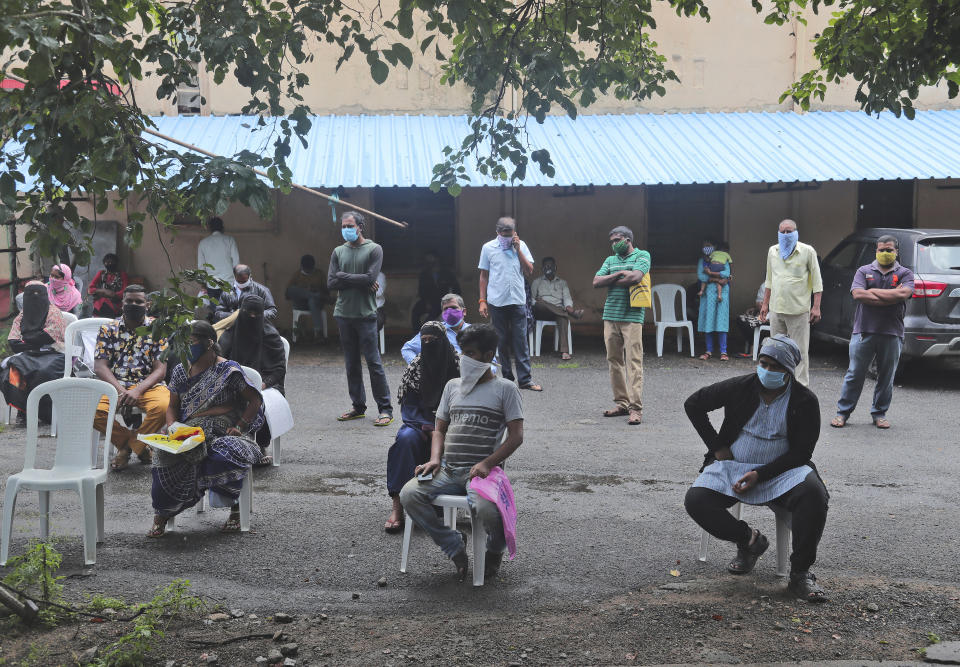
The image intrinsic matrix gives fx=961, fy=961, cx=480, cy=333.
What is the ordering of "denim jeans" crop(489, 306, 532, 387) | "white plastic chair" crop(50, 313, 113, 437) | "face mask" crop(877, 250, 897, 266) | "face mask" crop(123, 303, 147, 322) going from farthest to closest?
"denim jeans" crop(489, 306, 532, 387) → "face mask" crop(877, 250, 897, 266) → "white plastic chair" crop(50, 313, 113, 437) → "face mask" crop(123, 303, 147, 322)

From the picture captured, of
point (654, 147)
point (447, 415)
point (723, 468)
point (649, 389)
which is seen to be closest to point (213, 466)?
point (447, 415)

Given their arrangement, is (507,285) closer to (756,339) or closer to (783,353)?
(756,339)

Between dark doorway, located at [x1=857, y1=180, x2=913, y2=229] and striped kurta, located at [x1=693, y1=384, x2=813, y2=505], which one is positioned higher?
dark doorway, located at [x1=857, y1=180, x2=913, y2=229]

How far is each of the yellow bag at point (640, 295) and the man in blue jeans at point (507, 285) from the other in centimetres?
136

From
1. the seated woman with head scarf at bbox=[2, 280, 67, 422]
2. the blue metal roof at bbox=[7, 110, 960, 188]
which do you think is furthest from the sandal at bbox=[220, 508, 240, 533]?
the blue metal roof at bbox=[7, 110, 960, 188]

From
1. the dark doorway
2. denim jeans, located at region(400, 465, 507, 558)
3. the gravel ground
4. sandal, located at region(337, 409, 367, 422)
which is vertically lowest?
the gravel ground

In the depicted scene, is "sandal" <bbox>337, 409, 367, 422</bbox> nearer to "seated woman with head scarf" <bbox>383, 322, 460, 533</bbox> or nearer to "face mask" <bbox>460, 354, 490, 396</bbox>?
"seated woman with head scarf" <bbox>383, 322, 460, 533</bbox>

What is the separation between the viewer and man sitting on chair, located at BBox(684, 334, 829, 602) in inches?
193

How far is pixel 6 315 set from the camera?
50.2 feet

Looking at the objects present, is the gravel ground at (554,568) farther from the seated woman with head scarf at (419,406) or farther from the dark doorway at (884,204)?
the dark doorway at (884,204)

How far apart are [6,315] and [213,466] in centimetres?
1112

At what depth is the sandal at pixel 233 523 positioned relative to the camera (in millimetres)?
Answer: 6098

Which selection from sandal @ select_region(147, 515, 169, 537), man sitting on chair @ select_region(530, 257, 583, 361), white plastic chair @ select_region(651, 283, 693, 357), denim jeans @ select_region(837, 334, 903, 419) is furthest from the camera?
white plastic chair @ select_region(651, 283, 693, 357)

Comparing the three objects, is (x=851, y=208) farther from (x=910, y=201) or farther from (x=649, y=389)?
(x=649, y=389)
